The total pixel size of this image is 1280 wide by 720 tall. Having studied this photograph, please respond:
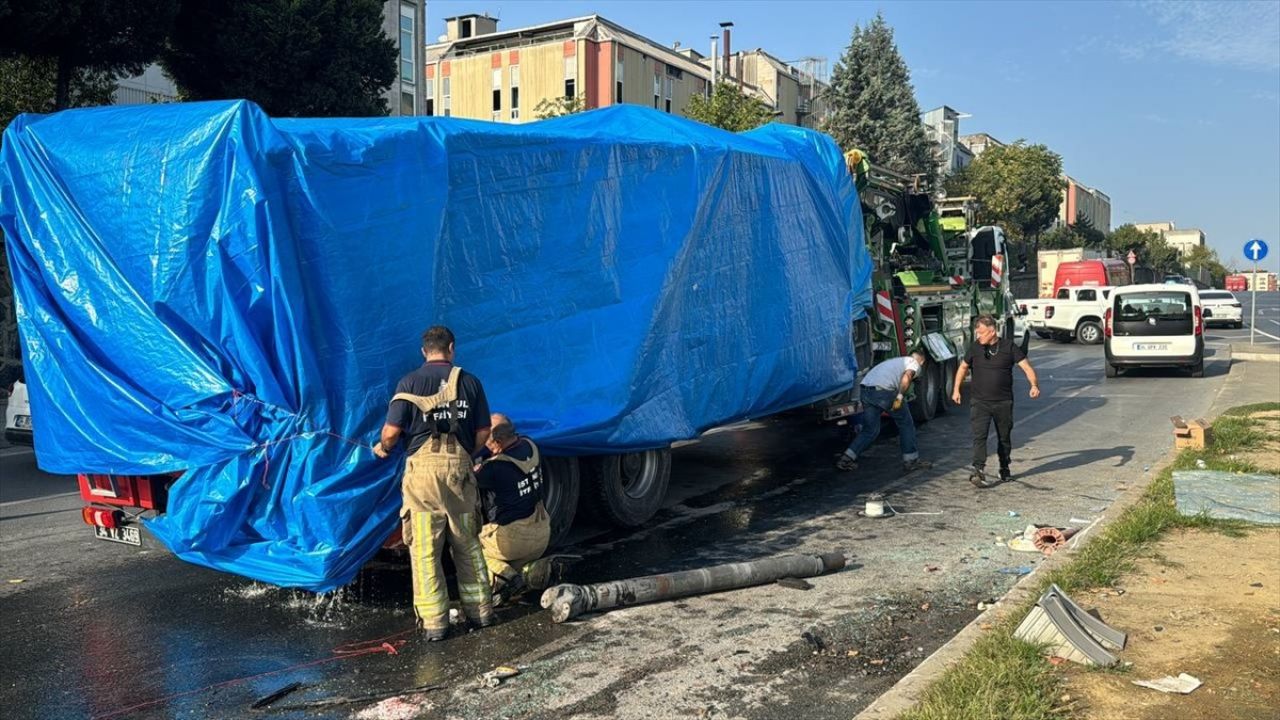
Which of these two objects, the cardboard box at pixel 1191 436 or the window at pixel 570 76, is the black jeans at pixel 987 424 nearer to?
the cardboard box at pixel 1191 436

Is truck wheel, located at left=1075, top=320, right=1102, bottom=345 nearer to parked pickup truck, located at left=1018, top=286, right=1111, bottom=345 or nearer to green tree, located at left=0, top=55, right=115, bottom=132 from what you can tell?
parked pickup truck, located at left=1018, top=286, right=1111, bottom=345

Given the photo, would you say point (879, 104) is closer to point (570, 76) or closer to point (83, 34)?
point (570, 76)

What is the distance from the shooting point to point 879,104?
45938mm

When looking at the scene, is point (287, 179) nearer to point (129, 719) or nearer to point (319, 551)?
point (319, 551)

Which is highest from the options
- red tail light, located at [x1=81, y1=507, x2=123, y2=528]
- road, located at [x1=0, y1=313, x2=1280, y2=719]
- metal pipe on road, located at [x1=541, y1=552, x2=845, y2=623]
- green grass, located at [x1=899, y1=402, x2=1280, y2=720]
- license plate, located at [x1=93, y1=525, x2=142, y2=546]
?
red tail light, located at [x1=81, y1=507, x2=123, y2=528]

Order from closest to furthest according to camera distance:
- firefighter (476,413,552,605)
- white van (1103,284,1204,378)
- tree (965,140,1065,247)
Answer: firefighter (476,413,552,605), white van (1103,284,1204,378), tree (965,140,1065,247)

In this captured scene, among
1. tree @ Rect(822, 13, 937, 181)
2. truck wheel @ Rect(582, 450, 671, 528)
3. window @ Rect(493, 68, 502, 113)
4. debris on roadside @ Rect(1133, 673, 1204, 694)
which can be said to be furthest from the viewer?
window @ Rect(493, 68, 502, 113)

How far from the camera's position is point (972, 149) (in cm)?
9138

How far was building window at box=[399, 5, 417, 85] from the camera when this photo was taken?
34719mm

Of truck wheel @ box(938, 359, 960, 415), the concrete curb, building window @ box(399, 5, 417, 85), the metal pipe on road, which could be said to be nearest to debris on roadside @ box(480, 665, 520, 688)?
the metal pipe on road

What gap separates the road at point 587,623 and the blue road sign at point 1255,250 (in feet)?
69.5

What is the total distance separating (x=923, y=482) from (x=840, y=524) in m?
2.03

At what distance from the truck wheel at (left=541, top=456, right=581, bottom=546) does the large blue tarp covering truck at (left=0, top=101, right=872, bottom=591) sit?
0.19 m

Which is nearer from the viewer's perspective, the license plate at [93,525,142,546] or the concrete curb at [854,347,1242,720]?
the concrete curb at [854,347,1242,720]
